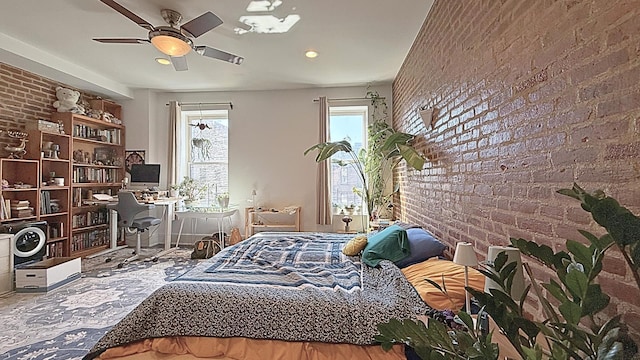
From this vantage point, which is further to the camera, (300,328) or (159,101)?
(159,101)

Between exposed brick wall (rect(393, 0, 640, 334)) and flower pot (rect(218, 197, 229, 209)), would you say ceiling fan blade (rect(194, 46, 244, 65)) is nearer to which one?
exposed brick wall (rect(393, 0, 640, 334))

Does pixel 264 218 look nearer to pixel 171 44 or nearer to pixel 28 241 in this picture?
pixel 28 241

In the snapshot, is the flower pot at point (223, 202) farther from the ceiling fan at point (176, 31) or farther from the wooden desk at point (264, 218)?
the ceiling fan at point (176, 31)

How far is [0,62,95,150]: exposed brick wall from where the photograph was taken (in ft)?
13.7

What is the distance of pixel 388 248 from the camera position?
8.24ft

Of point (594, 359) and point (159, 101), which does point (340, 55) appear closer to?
point (159, 101)

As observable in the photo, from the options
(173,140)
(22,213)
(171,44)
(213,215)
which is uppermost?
(171,44)

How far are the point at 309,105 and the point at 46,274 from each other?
3.99m

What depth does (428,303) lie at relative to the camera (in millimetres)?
1747

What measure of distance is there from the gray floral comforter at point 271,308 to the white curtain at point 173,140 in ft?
12.8

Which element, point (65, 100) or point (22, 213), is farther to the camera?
point (65, 100)

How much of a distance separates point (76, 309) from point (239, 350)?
7.12ft

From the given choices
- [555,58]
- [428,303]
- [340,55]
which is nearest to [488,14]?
[555,58]

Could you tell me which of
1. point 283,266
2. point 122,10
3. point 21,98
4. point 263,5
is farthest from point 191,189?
point 283,266
